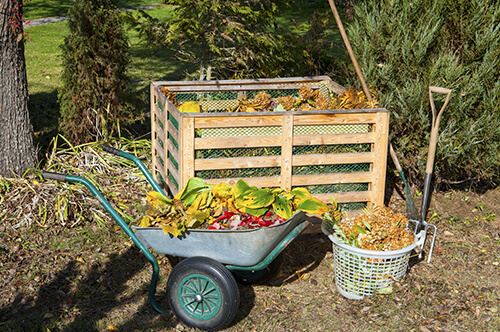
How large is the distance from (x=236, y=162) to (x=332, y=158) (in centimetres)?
71

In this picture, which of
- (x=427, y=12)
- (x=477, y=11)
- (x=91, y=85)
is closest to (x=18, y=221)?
(x=91, y=85)

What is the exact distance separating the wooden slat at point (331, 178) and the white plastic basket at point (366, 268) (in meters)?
0.58

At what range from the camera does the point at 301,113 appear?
488 centimetres

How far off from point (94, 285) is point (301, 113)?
1.85 metres

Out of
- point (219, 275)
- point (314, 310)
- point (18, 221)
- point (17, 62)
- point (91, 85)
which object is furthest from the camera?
point (91, 85)

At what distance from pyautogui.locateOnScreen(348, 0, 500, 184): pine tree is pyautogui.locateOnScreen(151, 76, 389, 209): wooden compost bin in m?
0.90

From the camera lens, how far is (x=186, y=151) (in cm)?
475

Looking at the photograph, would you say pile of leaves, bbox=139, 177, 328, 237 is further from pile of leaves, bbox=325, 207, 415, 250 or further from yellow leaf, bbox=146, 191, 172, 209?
pile of leaves, bbox=325, 207, 415, 250

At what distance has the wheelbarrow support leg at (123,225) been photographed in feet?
13.9

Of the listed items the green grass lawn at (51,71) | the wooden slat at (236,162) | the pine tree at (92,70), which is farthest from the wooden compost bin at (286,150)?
the green grass lawn at (51,71)

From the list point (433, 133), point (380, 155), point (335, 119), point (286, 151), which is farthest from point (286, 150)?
Answer: point (433, 133)

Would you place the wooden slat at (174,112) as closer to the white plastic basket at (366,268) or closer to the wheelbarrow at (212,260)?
the wheelbarrow at (212,260)

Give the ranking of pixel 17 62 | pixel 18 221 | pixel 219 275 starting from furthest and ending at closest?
pixel 17 62 → pixel 18 221 → pixel 219 275

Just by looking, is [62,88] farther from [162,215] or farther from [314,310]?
[314,310]
